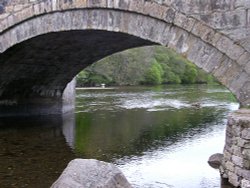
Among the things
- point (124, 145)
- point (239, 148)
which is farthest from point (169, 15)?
point (124, 145)

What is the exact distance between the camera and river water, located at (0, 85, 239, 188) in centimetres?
823

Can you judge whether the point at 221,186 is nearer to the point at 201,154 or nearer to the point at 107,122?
the point at 201,154

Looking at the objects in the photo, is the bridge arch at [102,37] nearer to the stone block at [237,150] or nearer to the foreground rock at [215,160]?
the stone block at [237,150]

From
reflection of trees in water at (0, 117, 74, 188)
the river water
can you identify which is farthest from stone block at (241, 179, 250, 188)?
reflection of trees in water at (0, 117, 74, 188)

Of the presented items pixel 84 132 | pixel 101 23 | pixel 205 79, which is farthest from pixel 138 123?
pixel 205 79

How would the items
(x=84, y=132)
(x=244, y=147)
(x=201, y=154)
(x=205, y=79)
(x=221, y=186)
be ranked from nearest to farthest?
(x=244, y=147) < (x=221, y=186) < (x=201, y=154) < (x=84, y=132) < (x=205, y=79)

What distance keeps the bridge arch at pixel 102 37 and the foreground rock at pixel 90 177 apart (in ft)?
8.44

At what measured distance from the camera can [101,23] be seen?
830 cm

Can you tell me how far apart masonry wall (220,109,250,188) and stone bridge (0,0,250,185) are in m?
0.44

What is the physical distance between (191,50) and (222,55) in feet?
1.93

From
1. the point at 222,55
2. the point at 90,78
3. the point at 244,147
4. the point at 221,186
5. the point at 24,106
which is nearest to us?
the point at 244,147

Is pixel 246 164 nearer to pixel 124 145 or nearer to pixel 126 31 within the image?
pixel 126 31

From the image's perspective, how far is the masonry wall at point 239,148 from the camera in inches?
243

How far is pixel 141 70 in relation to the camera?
45.3m
